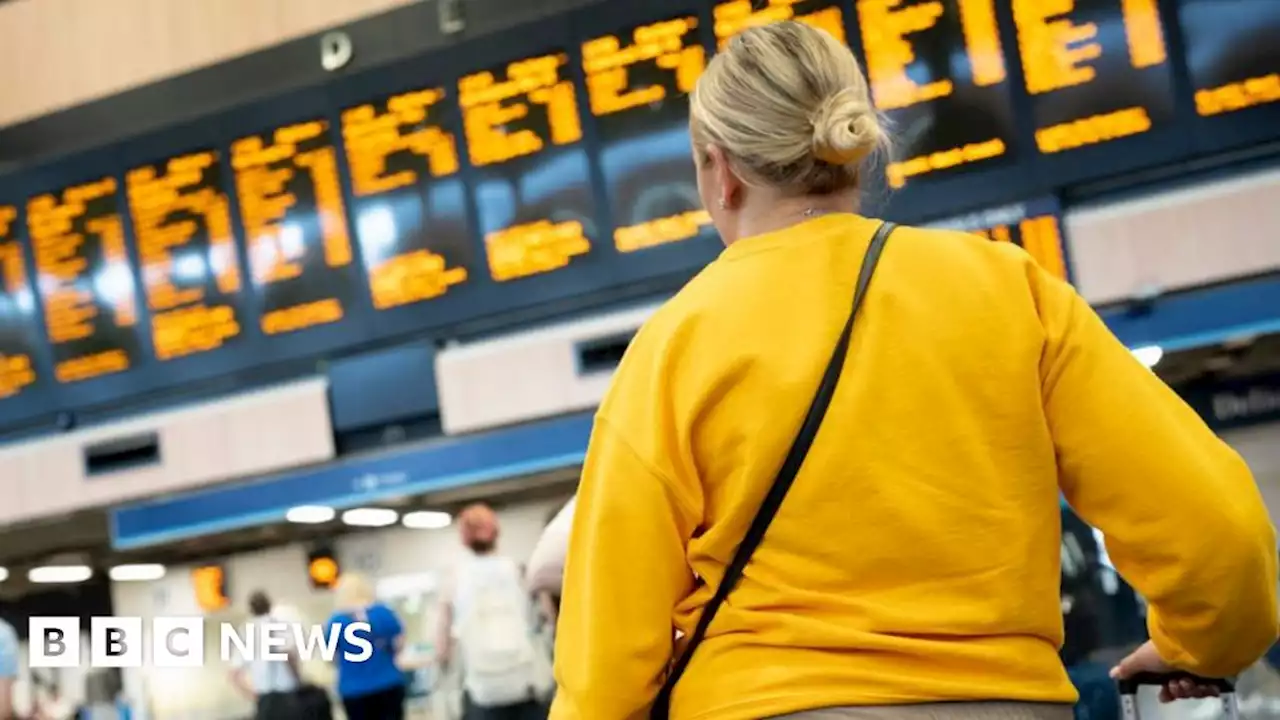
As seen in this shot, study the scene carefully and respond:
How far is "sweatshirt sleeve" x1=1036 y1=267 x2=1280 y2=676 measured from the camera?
1399 mm

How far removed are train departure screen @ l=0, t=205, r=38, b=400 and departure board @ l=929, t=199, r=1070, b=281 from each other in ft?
12.3

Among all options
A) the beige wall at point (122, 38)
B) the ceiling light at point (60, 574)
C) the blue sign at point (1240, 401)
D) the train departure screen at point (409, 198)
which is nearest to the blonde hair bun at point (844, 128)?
the train departure screen at point (409, 198)

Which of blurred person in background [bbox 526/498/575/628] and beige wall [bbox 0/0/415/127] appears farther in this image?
beige wall [bbox 0/0/415/127]

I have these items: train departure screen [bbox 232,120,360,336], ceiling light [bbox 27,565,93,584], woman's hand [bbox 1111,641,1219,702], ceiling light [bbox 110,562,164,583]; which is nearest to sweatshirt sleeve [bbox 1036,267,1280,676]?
woman's hand [bbox 1111,641,1219,702]

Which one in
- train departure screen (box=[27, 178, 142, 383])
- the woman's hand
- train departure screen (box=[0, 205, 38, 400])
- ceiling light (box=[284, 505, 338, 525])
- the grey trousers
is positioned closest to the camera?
the grey trousers

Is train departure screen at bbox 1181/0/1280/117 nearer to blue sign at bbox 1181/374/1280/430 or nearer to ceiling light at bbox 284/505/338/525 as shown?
blue sign at bbox 1181/374/1280/430

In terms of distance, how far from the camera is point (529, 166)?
5.24 metres

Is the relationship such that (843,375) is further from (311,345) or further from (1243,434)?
(1243,434)

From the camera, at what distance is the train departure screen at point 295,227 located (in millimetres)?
5543

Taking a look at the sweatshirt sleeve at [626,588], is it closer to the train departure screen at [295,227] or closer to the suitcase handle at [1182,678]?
the suitcase handle at [1182,678]

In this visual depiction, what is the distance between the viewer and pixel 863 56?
15.8 ft

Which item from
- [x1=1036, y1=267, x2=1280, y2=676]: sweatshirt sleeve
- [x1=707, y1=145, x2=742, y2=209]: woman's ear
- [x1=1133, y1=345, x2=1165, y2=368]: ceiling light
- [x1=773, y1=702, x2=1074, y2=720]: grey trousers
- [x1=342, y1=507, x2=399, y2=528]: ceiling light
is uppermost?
[x1=707, y1=145, x2=742, y2=209]: woman's ear

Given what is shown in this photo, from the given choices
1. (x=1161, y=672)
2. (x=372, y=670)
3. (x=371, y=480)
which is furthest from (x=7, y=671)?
(x=1161, y=672)

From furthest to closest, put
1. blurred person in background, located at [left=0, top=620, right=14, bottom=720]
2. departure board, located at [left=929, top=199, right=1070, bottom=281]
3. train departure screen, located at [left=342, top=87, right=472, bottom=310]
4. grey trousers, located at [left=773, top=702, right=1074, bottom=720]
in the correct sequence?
1. train departure screen, located at [left=342, top=87, right=472, bottom=310]
2. departure board, located at [left=929, top=199, right=1070, bottom=281]
3. blurred person in background, located at [left=0, top=620, right=14, bottom=720]
4. grey trousers, located at [left=773, top=702, right=1074, bottom=720]
